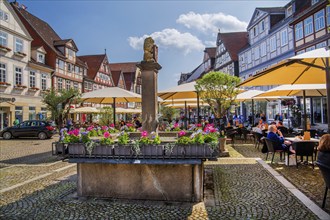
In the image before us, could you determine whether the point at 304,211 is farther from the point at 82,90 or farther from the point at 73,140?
the point at 82,90

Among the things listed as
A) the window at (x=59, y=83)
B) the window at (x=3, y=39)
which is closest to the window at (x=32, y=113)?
the window at (x=59, y=83)

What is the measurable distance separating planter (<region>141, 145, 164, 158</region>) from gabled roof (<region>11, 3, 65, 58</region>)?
32251mm

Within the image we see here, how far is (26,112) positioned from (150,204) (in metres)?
27.1

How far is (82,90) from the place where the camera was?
42.0 metres

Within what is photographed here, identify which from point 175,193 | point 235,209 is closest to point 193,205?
point 175,193

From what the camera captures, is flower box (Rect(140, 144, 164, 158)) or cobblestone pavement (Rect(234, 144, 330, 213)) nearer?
flower box (Rect(140, 144, 164, 158))

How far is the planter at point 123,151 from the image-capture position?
5.16 m

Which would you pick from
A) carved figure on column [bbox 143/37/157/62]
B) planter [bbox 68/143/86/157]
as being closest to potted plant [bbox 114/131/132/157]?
planter [bbox 68/143/86/157]

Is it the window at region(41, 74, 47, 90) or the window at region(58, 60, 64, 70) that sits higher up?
the window at region(58, 60, 64, 70)

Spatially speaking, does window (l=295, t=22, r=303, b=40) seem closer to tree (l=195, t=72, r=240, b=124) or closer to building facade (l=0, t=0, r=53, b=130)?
tree (l=195, t=72, r=240, b=124)

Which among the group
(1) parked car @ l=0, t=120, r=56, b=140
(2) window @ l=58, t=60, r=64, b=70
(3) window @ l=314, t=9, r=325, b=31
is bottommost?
(1) parked car @ l=0, t=120, r=56, b=140

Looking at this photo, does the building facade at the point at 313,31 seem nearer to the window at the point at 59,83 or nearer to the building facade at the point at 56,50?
the building facade at the point at 56,50

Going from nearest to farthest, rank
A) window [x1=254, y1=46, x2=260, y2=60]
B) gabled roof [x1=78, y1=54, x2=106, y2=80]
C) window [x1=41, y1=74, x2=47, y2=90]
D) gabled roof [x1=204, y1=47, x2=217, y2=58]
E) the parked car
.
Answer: the parked car, window [x1=41, y1=74, x2=47, y2=90], window [x1=254, y1=46, x2=260, y2=60], gabled roof [x1=78, y1=54, x2=106, y2=80], gabled roof [x1=204, y1=47, x2=217, y2=58]

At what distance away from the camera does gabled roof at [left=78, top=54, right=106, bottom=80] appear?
4675cm
